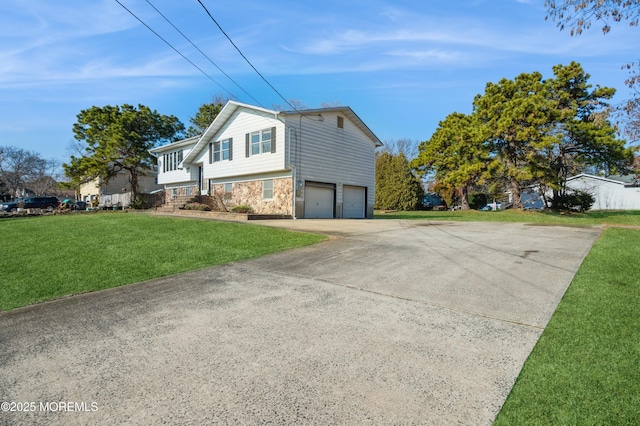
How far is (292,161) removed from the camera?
17016 mm

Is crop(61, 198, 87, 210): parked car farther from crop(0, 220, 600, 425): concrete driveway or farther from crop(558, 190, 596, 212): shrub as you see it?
crop(558, 190, 596, 212): shrub

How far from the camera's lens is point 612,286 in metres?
4.60

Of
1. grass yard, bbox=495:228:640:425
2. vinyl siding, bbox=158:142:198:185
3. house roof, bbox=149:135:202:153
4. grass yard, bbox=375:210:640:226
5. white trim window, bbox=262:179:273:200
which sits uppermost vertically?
house roof, bbox=149:135:202:153

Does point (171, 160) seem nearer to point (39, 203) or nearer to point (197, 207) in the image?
point (39, 203)

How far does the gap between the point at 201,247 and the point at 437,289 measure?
613 cm

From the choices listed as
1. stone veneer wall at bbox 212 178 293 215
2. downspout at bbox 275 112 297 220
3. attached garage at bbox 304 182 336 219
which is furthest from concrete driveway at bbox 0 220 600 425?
attached garage at bbox 304 182 336 219

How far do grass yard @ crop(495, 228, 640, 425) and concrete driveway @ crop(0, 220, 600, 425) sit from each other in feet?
0.44

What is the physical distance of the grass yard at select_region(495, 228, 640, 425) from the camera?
2.07 metres

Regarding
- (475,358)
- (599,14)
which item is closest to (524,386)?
(475,358)

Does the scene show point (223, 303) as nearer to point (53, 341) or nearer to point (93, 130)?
point (53, 341)

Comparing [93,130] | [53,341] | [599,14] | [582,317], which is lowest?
[53,341]

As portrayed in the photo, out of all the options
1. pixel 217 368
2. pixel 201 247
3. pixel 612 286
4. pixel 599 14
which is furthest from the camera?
pixel 201 247

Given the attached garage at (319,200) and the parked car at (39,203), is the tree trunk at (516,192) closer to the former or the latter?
the attached garage at (319,200)

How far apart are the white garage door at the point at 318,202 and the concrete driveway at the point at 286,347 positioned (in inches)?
472
